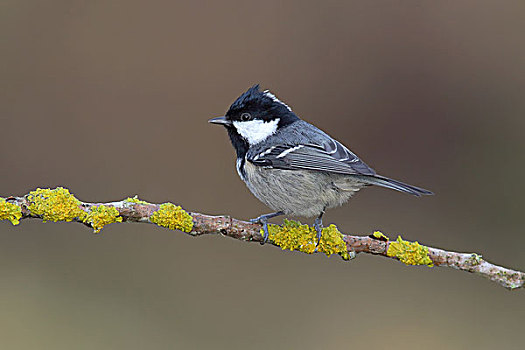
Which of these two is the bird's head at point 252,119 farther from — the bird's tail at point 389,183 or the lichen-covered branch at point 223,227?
the lichen-covered branch at point 223,227

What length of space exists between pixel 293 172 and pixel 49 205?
4.42ft

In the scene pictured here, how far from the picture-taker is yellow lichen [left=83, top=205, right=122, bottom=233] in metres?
2.18

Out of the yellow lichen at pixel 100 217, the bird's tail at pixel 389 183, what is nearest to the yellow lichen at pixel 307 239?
the bird's tail at pixel 389 183

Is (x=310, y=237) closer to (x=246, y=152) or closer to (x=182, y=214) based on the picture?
(x=182, y=214)

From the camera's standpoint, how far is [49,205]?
213cm

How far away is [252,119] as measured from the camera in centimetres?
329

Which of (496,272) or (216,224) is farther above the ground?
(216,224)

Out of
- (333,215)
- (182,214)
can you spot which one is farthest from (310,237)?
(333,215)

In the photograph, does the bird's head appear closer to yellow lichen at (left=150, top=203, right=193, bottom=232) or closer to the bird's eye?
the bird's eye

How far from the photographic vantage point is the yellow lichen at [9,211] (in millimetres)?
2068

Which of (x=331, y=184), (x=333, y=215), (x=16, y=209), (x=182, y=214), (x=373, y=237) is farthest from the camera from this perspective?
(x=333, y=215)

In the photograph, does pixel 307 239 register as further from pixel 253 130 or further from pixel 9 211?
pixel 9 211

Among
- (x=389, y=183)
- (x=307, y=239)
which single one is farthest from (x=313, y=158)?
(x=307, y=239)

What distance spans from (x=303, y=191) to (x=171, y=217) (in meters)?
0.92
